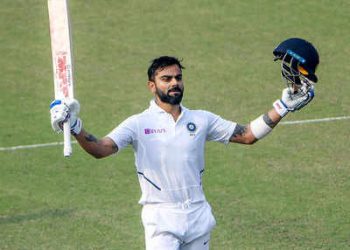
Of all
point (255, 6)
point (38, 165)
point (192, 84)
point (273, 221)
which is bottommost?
point (273, 221)

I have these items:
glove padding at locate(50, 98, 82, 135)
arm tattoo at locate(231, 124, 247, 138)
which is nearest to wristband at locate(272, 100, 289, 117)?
arm tattoo at locate(231, 124, 247, 138)

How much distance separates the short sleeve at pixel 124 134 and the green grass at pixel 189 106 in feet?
11.3

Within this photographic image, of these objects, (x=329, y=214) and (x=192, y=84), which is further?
(x=192, y=84)

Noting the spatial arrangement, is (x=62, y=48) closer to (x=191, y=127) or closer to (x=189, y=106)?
(x=191, y=127)

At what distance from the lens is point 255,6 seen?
2492 centimetres

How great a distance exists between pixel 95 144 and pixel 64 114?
0.63m

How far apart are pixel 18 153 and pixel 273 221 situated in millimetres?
4705

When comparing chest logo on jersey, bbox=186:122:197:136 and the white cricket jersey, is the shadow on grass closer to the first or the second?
the white cricket jersey

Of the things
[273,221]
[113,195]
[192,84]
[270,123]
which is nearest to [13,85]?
[192,84]

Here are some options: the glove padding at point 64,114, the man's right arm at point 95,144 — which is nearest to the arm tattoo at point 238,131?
the man's right arm at point 95,144

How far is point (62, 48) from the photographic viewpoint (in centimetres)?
1185

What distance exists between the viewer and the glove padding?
11344 mm

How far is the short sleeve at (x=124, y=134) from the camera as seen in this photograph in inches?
473

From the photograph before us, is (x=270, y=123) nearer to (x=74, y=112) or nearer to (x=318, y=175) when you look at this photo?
(x=74, y=112)
